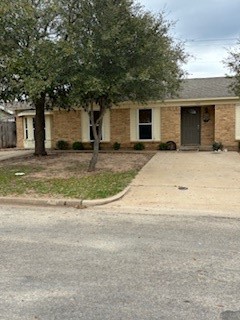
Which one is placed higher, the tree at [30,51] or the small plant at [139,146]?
the tree at [30,51]

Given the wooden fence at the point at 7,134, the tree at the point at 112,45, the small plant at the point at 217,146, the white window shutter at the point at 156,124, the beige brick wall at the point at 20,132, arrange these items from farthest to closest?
the wooden fence at the point at 7,134 → the beige brick wall at the point at 20,132 → the white window shutter at the point at 156,124 → the small plant at the point at 217,146 → the tree at the point at 112,45

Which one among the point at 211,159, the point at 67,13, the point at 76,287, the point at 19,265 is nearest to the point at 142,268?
the point at 76,287

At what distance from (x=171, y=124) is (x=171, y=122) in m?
0.11

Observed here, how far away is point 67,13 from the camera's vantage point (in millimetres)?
11523

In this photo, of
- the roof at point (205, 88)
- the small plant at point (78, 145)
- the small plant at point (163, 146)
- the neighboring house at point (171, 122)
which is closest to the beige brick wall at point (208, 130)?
the neighboring house at point (171, 122)

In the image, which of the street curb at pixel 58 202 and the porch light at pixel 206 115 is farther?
the porch light at pixel 206 115

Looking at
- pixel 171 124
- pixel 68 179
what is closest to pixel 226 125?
pixel 171 124

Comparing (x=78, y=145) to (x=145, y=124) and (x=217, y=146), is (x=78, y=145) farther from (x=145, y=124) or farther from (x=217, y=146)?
(x=217, y=146)

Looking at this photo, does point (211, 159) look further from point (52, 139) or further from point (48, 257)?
point (48, 257)

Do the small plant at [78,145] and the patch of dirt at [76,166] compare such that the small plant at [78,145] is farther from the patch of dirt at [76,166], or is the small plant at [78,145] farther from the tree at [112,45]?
the tree at [112,45]

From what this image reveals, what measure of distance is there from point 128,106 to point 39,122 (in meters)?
5.32

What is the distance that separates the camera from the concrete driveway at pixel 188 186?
8219 millimetres

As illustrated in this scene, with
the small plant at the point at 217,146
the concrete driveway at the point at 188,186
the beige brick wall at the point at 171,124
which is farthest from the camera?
the beige brick wall at the point at 171,124

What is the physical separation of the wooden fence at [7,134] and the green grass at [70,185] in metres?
14.1
